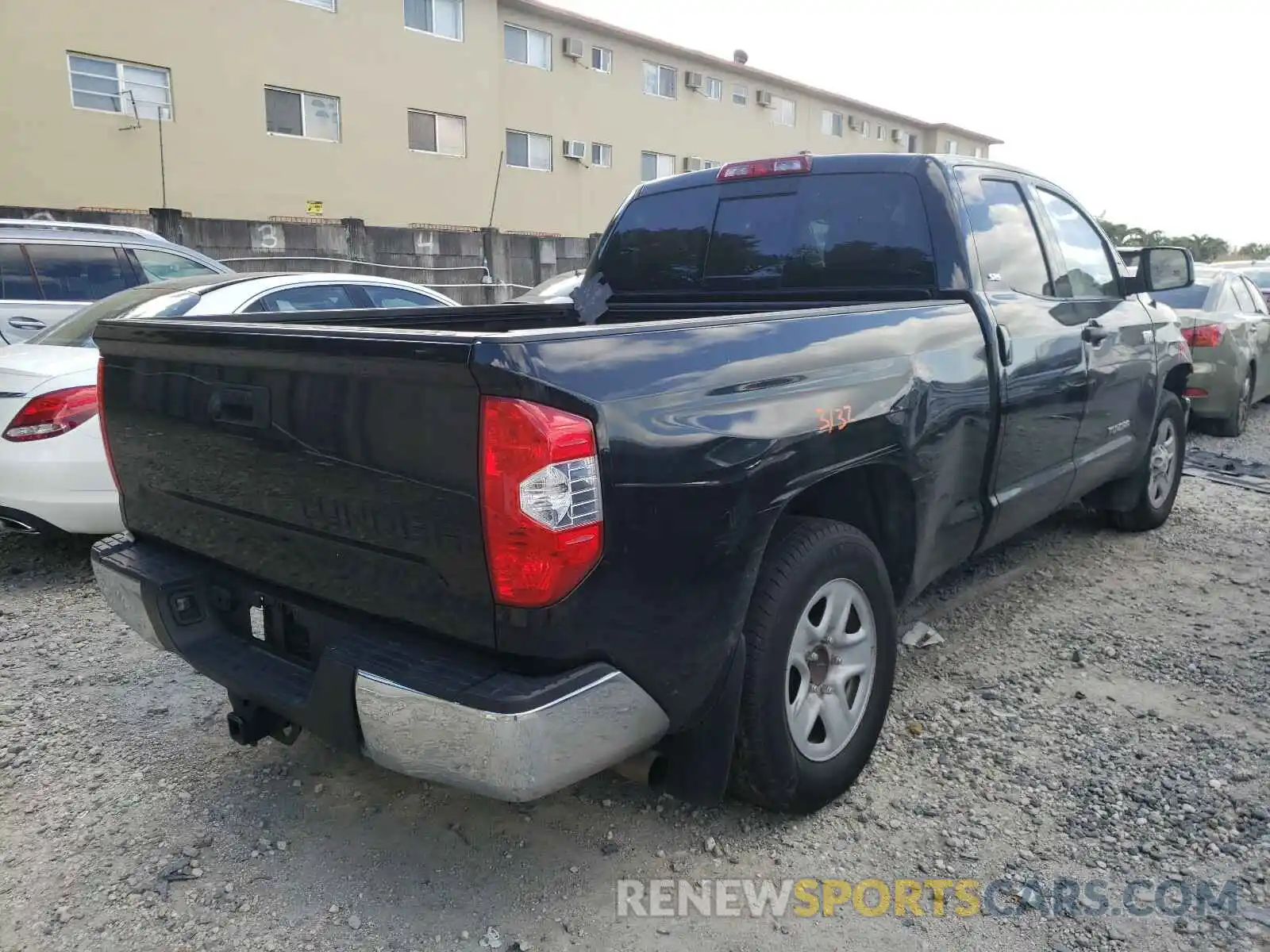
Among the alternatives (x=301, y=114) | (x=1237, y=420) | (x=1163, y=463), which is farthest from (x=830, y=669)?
(x=301, y=114)

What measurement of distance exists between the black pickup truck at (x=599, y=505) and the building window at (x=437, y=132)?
20401 millimetres

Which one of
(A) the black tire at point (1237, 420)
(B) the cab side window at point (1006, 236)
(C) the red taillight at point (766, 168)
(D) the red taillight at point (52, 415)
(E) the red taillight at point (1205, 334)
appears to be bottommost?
(A) the black tire at point (1237, 420)

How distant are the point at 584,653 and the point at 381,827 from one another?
3.75 feet

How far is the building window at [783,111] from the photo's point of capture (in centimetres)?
3241

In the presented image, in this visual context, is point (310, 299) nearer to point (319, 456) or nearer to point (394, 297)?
point (394, 297)

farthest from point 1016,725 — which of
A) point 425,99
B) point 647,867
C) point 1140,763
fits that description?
point 425,99

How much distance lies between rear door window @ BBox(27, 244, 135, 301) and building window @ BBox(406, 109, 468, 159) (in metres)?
15.9

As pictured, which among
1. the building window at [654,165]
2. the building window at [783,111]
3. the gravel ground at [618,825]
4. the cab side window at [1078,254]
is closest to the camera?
the gravel ground at [618,825]

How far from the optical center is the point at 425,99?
73.3 ft

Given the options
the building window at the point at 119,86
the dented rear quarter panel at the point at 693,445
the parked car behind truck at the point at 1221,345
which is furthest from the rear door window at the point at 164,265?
the building window at the point at 119,86

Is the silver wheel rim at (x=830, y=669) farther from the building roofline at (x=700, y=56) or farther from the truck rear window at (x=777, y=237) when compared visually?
the building roofline at (x=700, y=56)

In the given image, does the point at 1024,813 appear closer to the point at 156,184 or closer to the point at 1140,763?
the point at 1140,763

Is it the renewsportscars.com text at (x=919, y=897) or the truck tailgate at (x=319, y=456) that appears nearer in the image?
the truck tailgate at (x=319, y=456)

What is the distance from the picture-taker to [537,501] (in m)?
1.95
